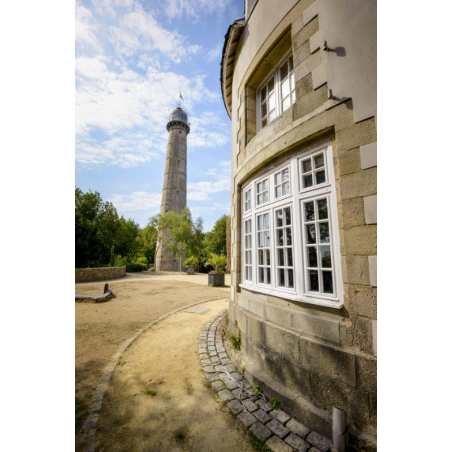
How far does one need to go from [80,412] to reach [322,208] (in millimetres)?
4454

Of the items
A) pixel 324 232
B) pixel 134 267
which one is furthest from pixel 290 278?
pixel 134 267

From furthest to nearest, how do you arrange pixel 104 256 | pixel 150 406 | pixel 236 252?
1. pixel 104 256
2. pixel 236 252
3. pixel 150 406

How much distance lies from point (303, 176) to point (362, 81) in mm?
1322

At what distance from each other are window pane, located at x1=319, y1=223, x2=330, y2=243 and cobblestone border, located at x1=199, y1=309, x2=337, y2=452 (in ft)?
7.48

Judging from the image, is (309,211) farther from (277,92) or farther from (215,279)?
(215,279)

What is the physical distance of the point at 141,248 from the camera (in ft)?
109

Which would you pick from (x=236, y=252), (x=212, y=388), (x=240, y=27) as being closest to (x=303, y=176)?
(x=236, y=252)

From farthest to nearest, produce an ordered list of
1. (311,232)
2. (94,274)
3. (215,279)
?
1. (94,274)
2. (215,279)
3. (311,232)

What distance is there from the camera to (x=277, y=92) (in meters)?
4.40

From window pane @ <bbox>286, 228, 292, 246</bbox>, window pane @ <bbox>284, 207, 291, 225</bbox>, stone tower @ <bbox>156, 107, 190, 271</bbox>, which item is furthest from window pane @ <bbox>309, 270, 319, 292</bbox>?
stone tower @ <bbox>156, 107, 190, 271</bbox>

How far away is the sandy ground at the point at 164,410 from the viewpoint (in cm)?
242

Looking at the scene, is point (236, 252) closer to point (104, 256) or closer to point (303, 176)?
point (303, 176)

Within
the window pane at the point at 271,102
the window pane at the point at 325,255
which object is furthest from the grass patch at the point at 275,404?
the window pane at the point at 271,102

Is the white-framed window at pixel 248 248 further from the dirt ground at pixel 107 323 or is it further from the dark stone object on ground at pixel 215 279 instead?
the dark stone object on ground at pixel 215 279
